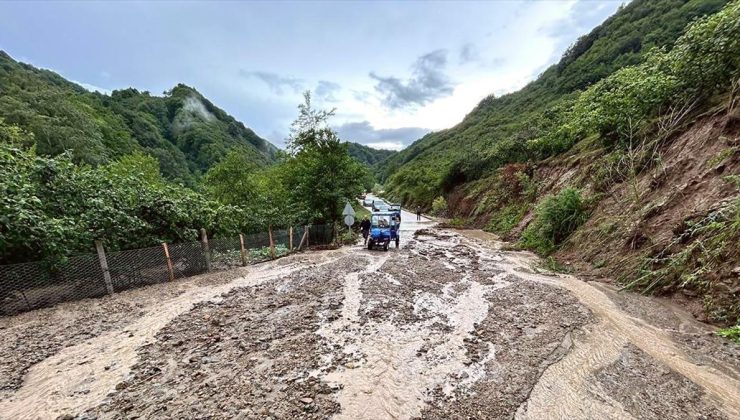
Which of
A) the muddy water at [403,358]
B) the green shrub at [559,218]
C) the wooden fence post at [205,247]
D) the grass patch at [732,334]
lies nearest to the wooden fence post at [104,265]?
the wooden fence post at [205,247]

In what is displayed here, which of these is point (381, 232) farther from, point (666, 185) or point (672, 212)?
point (666, 185)

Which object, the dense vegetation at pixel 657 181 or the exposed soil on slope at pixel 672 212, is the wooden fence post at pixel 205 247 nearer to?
the exposed soil on slope at pixel 672 212

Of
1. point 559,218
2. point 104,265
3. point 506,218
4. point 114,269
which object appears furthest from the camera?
point 506,218

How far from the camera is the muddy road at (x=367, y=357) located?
424 centimetres

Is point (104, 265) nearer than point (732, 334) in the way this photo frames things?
No

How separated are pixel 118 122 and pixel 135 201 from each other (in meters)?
57.7

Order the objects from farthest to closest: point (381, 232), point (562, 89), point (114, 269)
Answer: point (562, 89) < point (381, 232) < point (114, 269)

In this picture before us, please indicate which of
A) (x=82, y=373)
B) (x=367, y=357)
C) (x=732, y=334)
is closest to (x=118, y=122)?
(x=82, y=373)

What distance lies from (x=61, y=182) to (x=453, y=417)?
37.3ft

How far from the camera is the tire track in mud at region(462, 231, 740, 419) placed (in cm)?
421

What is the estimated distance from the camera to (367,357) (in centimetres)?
556

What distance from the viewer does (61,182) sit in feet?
28.5

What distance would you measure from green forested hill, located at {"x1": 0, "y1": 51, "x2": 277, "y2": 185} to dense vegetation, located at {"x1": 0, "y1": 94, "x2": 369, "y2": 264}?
3.95 metres

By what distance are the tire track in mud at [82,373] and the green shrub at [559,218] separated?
14.9 metres
